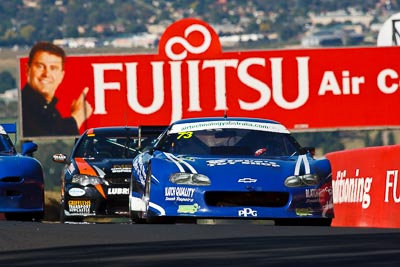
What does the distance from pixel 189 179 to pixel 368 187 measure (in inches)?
182

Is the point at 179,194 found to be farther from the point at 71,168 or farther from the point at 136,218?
the point at 71,168

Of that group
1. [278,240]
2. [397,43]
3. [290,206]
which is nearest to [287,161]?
[290,206]

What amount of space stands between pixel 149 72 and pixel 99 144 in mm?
18458

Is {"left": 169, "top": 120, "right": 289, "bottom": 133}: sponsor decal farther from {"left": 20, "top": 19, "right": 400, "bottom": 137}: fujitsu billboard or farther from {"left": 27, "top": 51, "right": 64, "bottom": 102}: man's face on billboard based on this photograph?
{"left": 27, "top": 51, "right": 64, "bottom": 102}: man's face on billboard

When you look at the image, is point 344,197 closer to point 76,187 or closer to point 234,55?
point 76,187

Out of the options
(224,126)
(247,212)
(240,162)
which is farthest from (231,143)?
(247,212)

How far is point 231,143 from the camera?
17.8 m

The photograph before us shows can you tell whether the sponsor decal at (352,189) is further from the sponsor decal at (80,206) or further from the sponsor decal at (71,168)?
the sponsor decal at (71,168)

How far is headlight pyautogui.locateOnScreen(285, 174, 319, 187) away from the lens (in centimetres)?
1647

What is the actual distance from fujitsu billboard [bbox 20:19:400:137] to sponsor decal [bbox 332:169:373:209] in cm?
1805

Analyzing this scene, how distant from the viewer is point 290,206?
1641 cm

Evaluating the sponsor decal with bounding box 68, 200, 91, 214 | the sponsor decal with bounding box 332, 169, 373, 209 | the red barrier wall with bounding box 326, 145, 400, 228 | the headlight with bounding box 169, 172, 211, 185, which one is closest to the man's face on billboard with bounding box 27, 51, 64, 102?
the red barrier wall with bounding box 326, 145, 400, 228

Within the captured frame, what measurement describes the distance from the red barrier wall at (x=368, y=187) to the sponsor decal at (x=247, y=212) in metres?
2.93

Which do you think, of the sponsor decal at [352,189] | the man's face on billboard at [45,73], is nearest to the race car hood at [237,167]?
the sponsor decal at [352,189]
